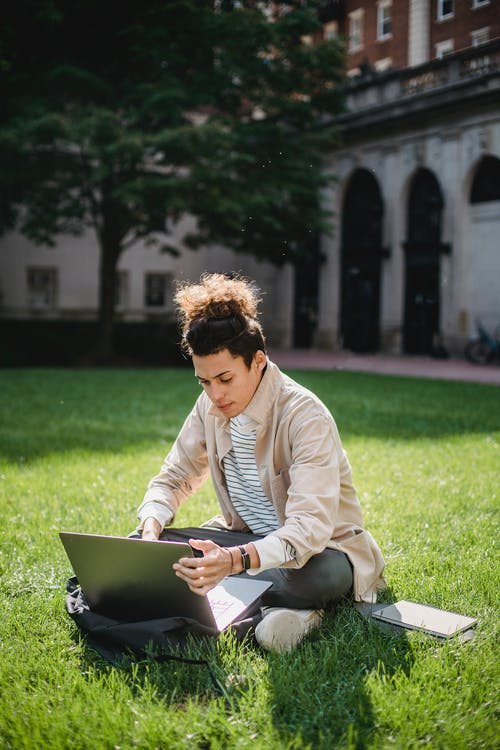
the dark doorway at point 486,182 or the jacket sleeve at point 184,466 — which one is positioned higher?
the dark doorway at point 486,182

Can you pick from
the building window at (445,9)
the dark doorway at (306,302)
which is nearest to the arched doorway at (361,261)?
the dark doorway at (306,302)

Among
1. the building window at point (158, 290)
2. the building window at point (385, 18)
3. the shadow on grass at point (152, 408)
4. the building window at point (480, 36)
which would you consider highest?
the building window at point (385, 18)

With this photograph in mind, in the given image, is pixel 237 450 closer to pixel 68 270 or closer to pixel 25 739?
pixel 25 739

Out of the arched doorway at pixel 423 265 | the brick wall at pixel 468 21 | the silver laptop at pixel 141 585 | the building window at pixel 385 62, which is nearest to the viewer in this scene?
the silver laptop at pixel 141 585

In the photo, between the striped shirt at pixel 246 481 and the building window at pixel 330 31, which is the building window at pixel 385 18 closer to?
the striped shirt at pixel 246 481

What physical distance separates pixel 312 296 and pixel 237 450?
90.6ft

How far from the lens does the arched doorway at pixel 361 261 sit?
27.6m

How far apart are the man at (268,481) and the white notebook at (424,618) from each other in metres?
0.16

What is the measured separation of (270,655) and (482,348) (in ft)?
67.9

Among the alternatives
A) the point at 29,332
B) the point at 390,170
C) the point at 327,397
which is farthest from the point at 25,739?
the point at 390,170

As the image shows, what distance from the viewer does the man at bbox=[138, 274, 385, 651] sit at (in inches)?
124

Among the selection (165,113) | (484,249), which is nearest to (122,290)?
(165,113)

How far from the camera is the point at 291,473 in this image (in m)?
3.32

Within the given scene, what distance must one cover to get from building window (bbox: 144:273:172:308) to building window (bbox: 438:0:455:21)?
27.4m
